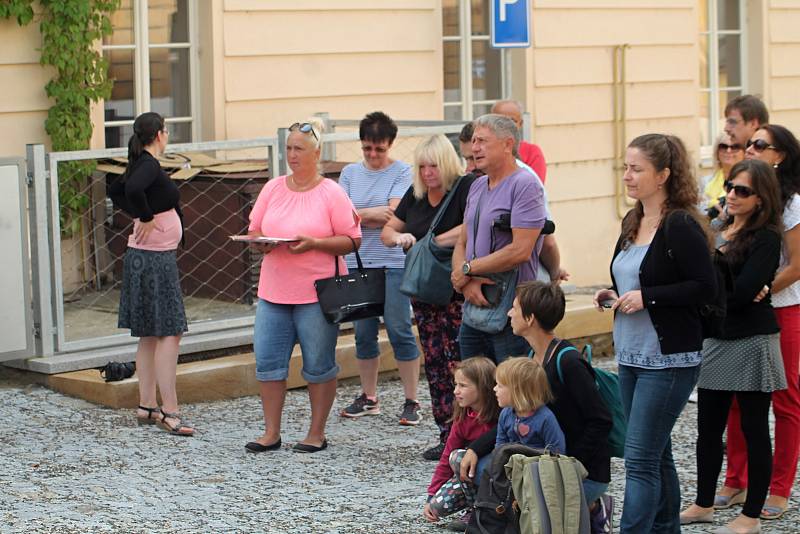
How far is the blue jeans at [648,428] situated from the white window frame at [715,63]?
9595 mm

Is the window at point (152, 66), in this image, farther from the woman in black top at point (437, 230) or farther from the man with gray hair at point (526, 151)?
the woman in black top at point (437, 230)

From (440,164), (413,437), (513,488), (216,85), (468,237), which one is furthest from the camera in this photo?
(216,85)

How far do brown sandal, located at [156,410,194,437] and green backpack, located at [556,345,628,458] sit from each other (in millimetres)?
2786

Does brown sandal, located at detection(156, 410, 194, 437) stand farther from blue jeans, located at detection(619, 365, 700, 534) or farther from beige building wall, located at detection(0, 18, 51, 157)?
blue jeans, located at detection(619, 365, 700, 534)

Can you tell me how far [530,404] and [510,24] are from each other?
5.55 m

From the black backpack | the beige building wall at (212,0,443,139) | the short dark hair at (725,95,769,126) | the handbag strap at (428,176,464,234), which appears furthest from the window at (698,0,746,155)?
the black backpack

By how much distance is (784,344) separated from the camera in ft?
20.7

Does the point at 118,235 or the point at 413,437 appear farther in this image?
the point at 118,235

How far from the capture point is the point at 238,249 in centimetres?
932

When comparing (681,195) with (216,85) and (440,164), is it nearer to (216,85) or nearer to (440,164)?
(440,164)

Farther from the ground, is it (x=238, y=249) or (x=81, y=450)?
(x=238, y=249)

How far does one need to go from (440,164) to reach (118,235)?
3300 millimetres

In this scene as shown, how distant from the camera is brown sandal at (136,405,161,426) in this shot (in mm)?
7680

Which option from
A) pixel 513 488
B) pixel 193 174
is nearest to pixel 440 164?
pixel 513 488
